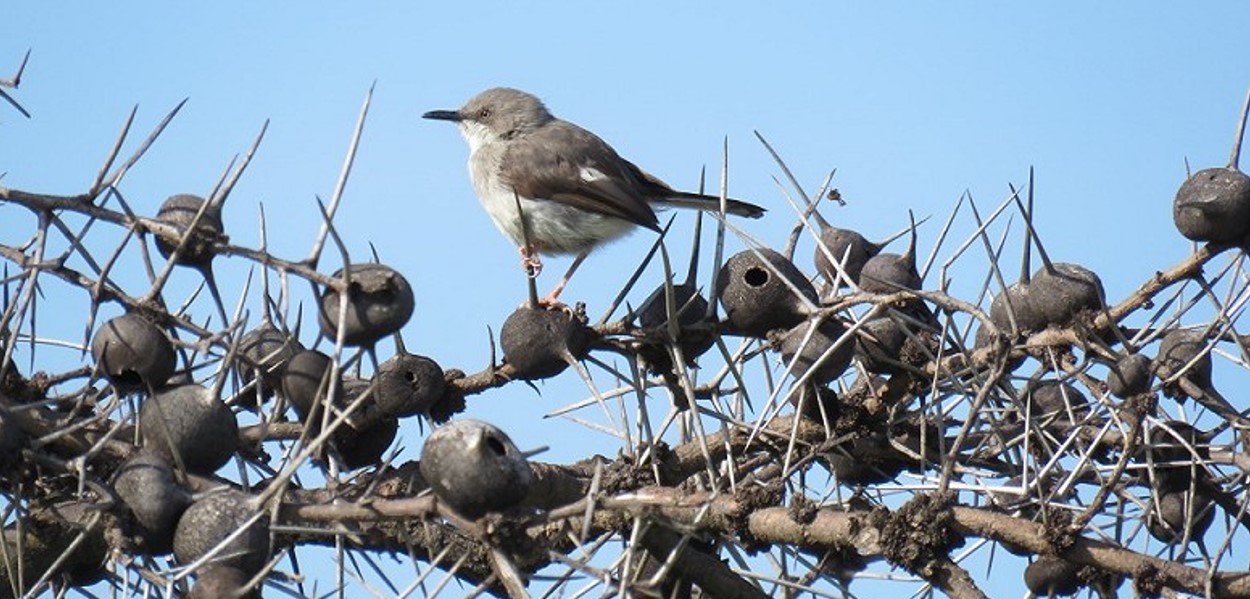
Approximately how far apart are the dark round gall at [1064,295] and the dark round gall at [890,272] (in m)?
0.44

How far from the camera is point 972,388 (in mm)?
3641

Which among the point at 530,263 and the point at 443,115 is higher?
the point at 443,115

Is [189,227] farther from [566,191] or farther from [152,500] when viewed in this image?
[566,191]

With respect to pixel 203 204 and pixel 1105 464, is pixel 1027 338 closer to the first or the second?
pixel 1105 464

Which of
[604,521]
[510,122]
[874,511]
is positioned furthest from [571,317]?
[510,122]

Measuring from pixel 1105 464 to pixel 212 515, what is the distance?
2.37m

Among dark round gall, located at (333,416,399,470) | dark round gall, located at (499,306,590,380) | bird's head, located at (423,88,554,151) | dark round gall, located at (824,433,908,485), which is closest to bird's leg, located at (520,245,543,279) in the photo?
dark round gall, located at (499,306,590,380)

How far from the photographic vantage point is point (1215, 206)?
355 cm

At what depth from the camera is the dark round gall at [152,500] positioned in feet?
9.22

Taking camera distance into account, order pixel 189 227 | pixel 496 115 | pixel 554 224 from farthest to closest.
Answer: pixel 496 115
pixel 554 224
pixel 189 227

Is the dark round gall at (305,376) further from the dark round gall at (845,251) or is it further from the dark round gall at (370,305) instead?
the dark round gall at (845,251)

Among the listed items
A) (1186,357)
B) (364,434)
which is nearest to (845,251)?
(1186,357)

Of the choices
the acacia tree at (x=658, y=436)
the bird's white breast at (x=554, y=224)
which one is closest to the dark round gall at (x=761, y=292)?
the acacia tree at (x=658, y=436)

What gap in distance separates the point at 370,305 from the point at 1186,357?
2.03 meters
